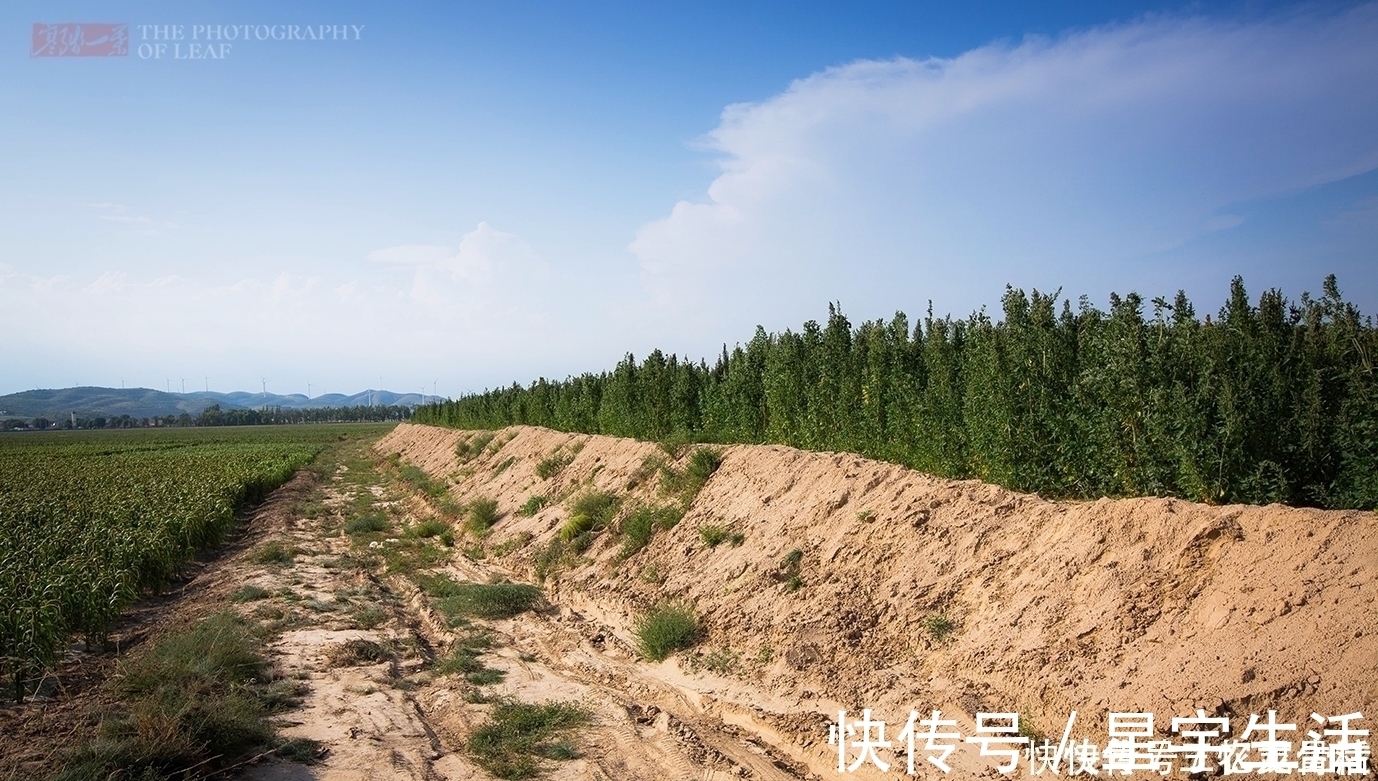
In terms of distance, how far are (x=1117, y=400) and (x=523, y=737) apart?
756cm

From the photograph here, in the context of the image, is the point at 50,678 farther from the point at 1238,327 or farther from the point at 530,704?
the point at 1238,327

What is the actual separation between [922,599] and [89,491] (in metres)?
28.4

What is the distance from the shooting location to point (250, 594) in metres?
13.2

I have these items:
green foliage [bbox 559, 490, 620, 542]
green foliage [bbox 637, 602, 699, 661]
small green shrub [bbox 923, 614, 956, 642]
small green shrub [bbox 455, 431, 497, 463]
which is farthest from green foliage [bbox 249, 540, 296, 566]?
small green shrub [bbox 455, 431, 497, 463]

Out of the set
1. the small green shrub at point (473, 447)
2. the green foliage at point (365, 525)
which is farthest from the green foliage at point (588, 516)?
the small green shrub at point (473, 447)

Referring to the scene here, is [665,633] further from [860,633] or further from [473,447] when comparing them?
[473,447]

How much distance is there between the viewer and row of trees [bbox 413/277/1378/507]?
7816mm

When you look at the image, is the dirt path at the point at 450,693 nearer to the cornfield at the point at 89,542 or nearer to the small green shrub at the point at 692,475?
the cornfield at the point at 89,542

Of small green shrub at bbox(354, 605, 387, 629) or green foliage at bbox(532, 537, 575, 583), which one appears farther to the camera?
green foliage at bbox(532, 537, 575, 583)

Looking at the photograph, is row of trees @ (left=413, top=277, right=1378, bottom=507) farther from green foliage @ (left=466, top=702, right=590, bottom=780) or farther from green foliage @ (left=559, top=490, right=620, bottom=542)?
green foliage @ (left=466, top=702, right=590, bottom=780)

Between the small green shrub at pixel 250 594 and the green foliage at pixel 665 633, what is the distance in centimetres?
717

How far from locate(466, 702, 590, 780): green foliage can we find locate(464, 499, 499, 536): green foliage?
479 inches

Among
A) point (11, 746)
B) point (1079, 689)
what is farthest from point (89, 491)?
point (1079, 689)

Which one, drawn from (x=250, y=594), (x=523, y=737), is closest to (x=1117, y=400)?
(x=523, y=737)
